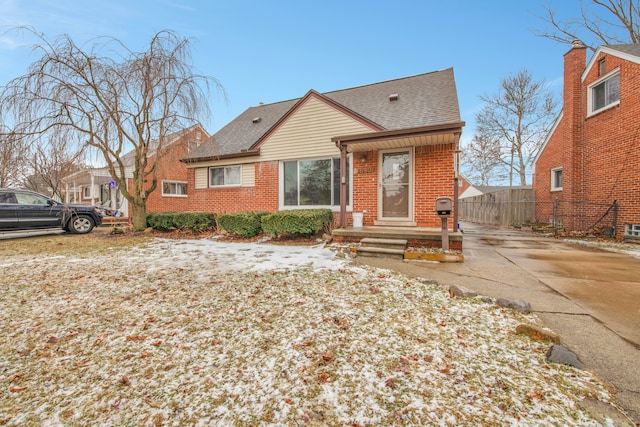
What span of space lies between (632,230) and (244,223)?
38.2 ft

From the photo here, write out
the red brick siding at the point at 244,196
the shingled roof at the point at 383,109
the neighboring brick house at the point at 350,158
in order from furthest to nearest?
the red brick siding at the point at 244,196, the shingled roof at the point at 383,109, the neighboring brick house at the point at 350,158

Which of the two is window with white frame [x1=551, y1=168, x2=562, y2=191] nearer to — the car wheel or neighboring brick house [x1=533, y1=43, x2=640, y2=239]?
neighboring brick house [x1=533, y1=43, x2=640, y2=239]

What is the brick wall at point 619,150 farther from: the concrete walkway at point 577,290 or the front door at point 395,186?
the front door at point 395,186

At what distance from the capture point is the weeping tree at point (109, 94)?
7738 millimetres

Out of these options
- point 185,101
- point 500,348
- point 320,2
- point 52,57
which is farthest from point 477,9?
point 52,57

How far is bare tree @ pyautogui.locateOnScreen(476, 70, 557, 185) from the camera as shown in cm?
2225

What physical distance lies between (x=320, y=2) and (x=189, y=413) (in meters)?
15.0

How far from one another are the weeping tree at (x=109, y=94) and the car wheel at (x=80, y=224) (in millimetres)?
2441

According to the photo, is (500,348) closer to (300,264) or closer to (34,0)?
(300,264)

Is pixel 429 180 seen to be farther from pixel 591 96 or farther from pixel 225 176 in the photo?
pixel 591 96

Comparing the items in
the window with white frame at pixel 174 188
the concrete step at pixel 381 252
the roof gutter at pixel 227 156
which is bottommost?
the concrete step at pixel 381 252

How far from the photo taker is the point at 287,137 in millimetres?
9297

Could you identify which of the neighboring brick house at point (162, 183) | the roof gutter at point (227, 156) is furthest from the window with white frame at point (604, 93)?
the neighboring brick house at point (162, 183)

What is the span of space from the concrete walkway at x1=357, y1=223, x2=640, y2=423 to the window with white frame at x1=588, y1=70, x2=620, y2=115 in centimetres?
616
